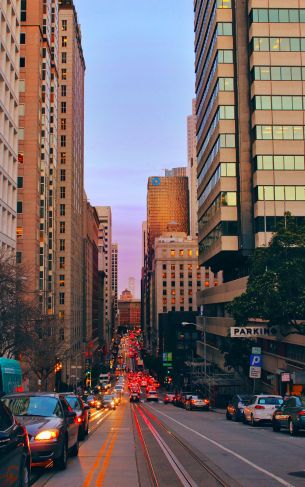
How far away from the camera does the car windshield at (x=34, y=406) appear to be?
13188 millimetres

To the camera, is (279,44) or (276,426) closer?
(276,426)

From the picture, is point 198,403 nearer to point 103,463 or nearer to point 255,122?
point 255,122

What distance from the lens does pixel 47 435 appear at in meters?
→ 12.1

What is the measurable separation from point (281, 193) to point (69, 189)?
68.7 m

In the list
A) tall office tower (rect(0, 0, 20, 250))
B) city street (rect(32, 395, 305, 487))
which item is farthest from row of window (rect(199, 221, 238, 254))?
city street (rect(32, 395, 305, 487))

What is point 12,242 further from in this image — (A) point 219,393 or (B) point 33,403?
(B) point 33,403

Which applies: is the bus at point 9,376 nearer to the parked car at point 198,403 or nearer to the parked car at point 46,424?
the parked car at point 46,424

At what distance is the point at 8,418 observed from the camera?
871cm

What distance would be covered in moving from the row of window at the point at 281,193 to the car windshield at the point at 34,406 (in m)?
49.0

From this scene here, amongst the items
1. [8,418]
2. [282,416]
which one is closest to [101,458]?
[8,418]

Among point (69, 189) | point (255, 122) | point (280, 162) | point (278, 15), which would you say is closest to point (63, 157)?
point (69, 189)

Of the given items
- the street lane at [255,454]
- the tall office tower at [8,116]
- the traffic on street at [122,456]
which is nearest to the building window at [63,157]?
the tall office tower at [8,116]

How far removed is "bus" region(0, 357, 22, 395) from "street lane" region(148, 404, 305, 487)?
10.2 meters

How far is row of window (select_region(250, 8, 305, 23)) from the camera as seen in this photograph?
202 feet
